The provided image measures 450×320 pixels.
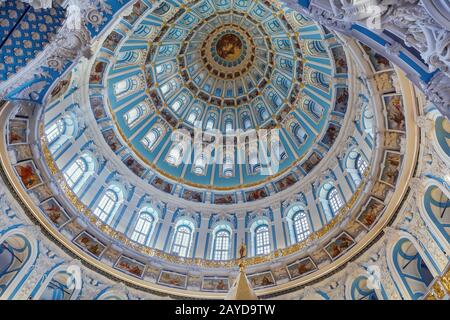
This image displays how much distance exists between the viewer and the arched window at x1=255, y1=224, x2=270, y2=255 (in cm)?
2605

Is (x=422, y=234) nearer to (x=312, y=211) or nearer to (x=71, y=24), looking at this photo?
(x=312, y=211)

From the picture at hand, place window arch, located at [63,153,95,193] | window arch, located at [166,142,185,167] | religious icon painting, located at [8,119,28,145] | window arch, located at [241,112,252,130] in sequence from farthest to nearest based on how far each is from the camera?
window arch, located at [241,112,252,130] < window arch, located at [166,142,185,167] < window arch, located at [63,153,95,193] < religious icon painting, located at [8,119,28,145]

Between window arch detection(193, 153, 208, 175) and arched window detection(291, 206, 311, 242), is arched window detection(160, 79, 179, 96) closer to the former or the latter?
window arch detection(193, 153, 208, 175)

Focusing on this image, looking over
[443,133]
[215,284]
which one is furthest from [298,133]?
[443,133]

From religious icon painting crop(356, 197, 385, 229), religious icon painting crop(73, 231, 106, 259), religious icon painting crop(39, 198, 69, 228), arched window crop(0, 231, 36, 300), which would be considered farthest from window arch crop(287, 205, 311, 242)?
arched window crop(0, 231, 36, 300)

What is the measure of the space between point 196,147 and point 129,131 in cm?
702

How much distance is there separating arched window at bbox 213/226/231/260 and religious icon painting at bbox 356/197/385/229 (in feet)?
34.1

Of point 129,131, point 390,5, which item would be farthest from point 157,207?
point 390,5

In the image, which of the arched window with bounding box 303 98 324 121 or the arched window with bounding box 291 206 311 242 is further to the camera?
the arched window with bounding box 303 98 324 121

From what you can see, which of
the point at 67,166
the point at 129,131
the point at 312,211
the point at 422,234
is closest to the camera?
the point at 422,234

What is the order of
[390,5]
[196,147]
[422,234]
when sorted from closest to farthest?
[390,5] < [422,234] < [196,147]

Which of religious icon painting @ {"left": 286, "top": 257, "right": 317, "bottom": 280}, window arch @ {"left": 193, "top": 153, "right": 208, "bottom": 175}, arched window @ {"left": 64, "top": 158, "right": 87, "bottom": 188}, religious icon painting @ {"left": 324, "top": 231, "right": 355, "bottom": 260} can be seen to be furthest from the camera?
window arch @ {"left": 193, "top": 153, "right": 208, "bottom": 175}

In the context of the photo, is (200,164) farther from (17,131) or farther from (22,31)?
(22,31)

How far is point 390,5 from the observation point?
8.95m
